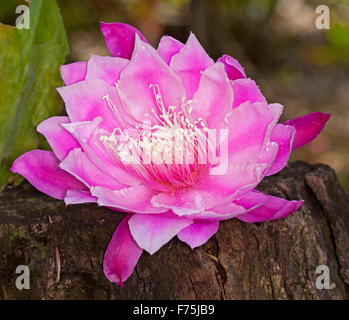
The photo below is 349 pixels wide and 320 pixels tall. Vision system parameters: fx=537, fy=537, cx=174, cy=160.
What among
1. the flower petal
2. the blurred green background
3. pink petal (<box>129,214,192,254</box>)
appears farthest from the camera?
the blurred green background

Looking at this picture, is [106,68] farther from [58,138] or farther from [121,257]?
[121,257]

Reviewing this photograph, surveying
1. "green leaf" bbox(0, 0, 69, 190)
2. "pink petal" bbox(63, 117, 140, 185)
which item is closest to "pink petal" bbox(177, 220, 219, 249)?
"pink petal" bbox(63, 117, 140, 185)

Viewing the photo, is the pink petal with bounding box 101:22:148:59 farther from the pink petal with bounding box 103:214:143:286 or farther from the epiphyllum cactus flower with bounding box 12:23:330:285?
the pink petal with bounding box 103:214:143:286

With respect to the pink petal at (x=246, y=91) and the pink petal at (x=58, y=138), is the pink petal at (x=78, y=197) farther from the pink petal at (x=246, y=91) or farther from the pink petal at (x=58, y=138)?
the pink petal at (x=246, y=91)

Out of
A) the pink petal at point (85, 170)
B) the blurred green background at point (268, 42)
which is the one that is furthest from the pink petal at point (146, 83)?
the blurred green background at point (268, 42)

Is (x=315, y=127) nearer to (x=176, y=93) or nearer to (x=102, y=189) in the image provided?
(x=176, y=93)

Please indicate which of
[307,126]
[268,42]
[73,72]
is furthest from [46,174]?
[268,42]
